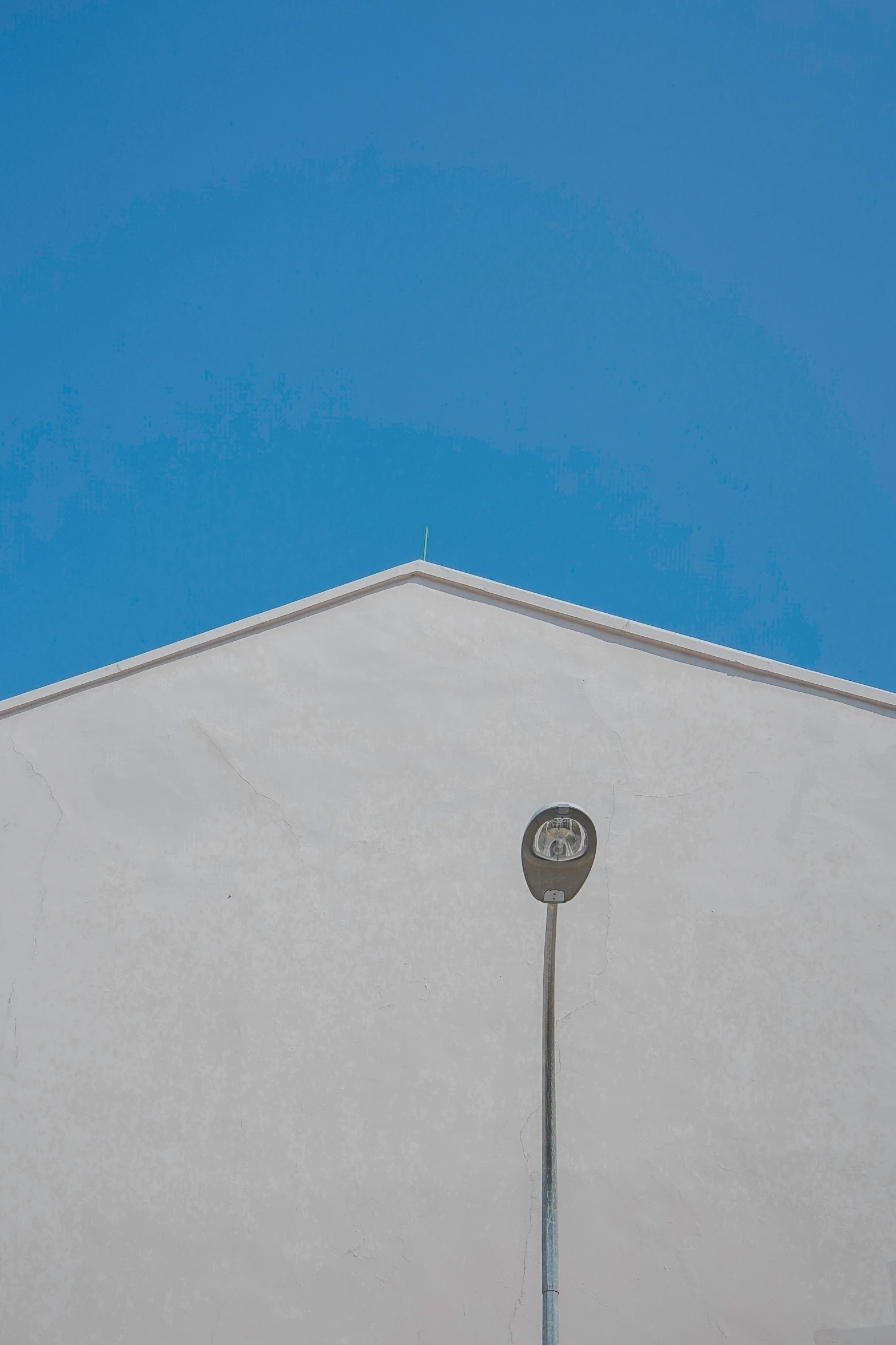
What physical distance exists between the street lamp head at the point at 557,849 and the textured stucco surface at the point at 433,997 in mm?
1882

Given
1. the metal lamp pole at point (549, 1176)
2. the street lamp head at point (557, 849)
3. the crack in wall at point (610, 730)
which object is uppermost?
the crack in wall at point (610, 730)

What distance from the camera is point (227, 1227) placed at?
5.92m

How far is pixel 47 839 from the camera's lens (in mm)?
6699

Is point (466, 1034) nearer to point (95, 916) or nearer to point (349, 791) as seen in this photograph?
point (349, 791)

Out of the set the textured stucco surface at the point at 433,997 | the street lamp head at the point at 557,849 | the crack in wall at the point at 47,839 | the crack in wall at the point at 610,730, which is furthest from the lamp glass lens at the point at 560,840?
the crack in wall at the point at 47,839

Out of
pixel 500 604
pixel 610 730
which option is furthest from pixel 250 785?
pixel 610 730

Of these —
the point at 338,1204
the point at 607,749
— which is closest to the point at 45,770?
the point at 338,1204

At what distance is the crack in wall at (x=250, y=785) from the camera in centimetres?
669

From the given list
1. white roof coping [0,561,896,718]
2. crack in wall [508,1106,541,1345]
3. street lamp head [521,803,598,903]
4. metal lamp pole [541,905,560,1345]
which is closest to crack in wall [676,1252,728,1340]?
crack in wall [508,1106,541,1345]

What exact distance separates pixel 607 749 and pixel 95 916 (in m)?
3.38

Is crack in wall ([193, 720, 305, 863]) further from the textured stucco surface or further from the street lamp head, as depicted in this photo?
the street lamp head

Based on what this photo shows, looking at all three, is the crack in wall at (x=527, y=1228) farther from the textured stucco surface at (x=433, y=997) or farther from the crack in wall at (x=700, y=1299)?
the crack in wall at (x=700, y=1299)

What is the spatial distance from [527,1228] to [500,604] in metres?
3.81

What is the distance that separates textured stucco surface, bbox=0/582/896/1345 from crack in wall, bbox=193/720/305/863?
0.08 feet
